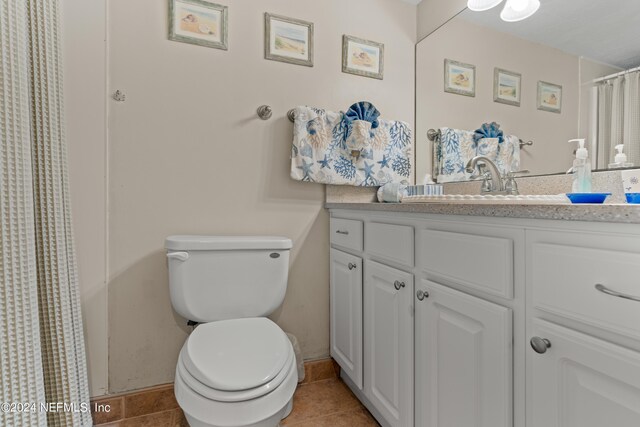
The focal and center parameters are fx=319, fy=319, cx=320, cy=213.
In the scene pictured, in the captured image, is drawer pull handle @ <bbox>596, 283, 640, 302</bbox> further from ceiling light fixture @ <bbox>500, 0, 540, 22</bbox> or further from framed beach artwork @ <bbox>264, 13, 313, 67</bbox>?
framed beach artwork @ <bbox>264, 13, 313, 67</bbox>

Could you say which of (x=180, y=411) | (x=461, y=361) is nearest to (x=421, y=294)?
(x=461, y=361)

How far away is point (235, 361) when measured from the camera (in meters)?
1.00

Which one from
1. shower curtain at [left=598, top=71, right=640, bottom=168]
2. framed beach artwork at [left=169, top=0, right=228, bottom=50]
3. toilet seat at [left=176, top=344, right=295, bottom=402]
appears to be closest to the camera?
toilet seat at [left=176, top=344, right=295, bottom=402]

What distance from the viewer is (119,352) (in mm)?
1384

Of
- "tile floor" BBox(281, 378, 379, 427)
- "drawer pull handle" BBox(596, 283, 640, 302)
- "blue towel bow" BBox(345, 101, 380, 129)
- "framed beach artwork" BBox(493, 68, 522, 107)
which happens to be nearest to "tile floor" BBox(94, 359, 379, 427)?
"tile floor" BBox(281, 378, 379, 427)

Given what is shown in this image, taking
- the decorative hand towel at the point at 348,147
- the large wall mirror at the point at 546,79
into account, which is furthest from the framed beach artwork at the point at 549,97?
the decorative hand towel at the point at 348,147

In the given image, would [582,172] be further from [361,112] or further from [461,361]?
[361,112]

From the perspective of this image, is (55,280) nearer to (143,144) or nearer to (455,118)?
(143,144)

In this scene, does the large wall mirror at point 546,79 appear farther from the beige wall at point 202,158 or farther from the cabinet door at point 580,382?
the cabinet door at point 580,382

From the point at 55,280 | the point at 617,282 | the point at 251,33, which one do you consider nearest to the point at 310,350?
Answer: the point at 55,280

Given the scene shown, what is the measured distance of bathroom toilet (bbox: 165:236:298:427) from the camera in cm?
91

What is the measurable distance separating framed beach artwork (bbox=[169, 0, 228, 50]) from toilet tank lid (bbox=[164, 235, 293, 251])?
3.01ft

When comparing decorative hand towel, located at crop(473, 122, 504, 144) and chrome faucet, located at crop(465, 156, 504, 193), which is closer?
chrome faucet, located at crop(465, 156, 504, 193)

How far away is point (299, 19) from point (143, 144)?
1.01 meters
